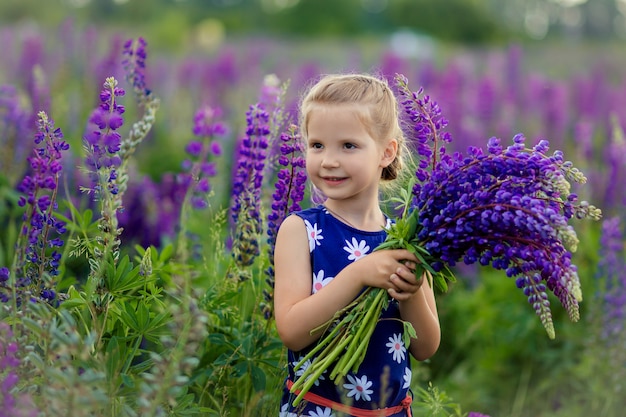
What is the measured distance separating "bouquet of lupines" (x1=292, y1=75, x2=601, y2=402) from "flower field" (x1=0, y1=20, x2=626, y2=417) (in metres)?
0.43

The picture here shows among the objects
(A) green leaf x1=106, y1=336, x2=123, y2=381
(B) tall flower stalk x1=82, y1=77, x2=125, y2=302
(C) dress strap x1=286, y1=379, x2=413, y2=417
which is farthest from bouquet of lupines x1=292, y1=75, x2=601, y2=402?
(B) tall flower stalk x1=82, y1=77, x2=125, y2=302

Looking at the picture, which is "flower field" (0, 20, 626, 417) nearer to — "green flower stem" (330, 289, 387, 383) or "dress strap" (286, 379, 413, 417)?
"dress strap" (286, 379, 413, 417)

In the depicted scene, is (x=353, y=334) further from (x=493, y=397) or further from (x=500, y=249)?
(x=493, y=397)

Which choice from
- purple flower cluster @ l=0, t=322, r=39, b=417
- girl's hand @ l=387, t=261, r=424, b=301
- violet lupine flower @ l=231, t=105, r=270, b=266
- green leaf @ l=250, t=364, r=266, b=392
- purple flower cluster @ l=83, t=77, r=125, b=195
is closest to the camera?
purple flower cluster @ l=0, t=322, r=39, b=417

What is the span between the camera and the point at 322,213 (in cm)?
249

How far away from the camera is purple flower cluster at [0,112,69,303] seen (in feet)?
7.89

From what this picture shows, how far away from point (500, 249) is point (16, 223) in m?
3.03

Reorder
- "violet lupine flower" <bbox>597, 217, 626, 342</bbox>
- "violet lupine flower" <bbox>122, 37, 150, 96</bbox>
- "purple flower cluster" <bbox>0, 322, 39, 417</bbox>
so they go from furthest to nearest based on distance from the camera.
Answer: "violet lupine flower" <bbox>597, 217, 626, 342</bbox> < "violet lupine flower" <bbox>122, 37, 150, 96</bbox> < "purple flower cluster" <bbox>0, 322, 39, 417</bbox>

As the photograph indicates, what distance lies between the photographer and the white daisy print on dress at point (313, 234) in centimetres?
241

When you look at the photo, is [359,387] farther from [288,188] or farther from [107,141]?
[107,141]

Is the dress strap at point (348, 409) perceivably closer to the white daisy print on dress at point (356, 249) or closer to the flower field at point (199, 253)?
the flower field at point (199, 253)

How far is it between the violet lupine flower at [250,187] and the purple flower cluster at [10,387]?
985 mm

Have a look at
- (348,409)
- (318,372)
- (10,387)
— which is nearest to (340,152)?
(318,372)

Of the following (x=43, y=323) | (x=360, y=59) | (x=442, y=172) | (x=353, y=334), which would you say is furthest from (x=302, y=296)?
(x=360, y=59)
